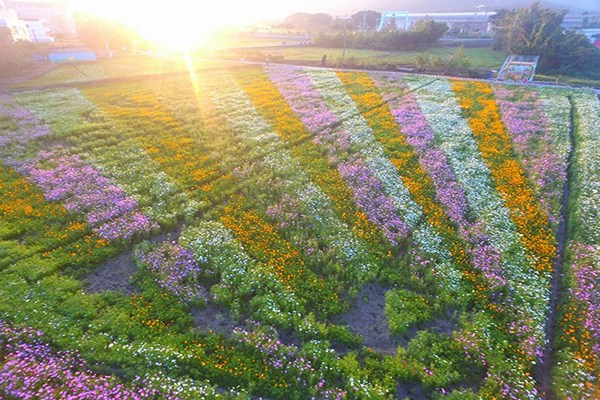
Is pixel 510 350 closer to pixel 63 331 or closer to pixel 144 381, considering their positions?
pixel 144 381

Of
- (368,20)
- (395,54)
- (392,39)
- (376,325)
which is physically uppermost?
(368,20)

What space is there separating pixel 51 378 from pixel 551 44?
81554 millimetres

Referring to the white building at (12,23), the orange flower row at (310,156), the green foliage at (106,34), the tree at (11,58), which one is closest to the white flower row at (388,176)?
the orange flower row at (310,156)

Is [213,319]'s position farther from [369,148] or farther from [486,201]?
[369,148]

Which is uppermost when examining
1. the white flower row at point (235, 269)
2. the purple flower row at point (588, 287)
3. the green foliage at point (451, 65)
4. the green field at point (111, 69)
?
the green field at point (111, 69)

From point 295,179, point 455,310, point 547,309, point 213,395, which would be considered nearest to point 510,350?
point 455,310

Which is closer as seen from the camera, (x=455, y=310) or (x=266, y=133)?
(x=455, y=310)

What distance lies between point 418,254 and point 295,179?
27.5ft

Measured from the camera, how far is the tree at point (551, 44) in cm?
5447

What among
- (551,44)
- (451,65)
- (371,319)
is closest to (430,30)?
(551,44)

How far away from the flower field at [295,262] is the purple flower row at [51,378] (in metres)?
0.04

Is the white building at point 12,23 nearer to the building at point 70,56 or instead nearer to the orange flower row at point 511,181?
the building at point 70,56

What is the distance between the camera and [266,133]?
24.9 m

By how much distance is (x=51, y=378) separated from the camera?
7.98 m
